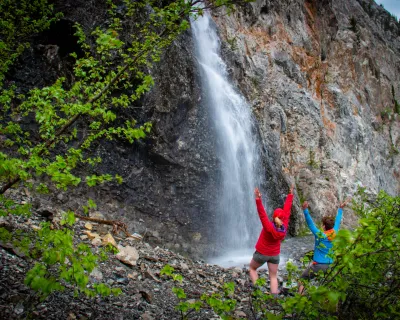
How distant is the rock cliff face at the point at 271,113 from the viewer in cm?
873

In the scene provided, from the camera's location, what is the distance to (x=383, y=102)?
32.9 metres

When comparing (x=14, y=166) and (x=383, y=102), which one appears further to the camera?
(x=383, y=102)

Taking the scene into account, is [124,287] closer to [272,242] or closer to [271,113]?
[272,242]

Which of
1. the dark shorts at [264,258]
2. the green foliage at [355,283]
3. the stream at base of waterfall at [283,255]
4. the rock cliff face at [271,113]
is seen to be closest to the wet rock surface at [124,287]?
the dark shorts at [264,258]

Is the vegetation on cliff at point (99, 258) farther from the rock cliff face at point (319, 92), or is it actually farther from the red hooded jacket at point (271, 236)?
the rock cliff face at point (319, 92)

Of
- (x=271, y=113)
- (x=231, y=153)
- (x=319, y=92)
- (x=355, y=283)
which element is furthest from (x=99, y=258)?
(x=319, y=92)

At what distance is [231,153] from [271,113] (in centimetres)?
782

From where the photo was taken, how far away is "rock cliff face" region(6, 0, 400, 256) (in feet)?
28.6

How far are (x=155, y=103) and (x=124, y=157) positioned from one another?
1834 millimetres

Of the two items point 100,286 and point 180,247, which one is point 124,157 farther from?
point 100,286

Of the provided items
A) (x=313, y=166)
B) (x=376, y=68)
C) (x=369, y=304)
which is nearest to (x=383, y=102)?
(x=376, y=68)

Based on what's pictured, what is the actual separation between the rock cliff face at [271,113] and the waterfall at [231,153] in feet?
2.10

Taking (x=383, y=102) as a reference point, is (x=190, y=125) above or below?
below

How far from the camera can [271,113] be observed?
61.4 feet
